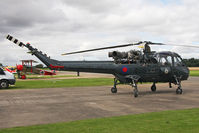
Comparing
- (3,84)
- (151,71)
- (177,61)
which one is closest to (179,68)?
(177,61)

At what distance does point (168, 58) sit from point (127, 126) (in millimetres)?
11270

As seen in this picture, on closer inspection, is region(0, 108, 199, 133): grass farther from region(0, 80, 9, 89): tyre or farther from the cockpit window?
region(0, 80, 9, 89): tyre

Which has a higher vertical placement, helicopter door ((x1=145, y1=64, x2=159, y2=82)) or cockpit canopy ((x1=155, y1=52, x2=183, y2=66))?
cockpit canopy ((x1=155, y1=52, x2=183, y2=66))

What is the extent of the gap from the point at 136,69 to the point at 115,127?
31.9ft

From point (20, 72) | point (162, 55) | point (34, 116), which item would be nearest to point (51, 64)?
point (34, 116)

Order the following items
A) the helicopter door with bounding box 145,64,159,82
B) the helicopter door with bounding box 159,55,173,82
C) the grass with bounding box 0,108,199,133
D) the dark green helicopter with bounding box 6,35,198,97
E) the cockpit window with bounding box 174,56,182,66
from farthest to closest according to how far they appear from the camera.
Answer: the cockpit window with bounding box 174,56,182,66
the helicopter door with bounding box 159,55,173,82
the helicopter door with bounding box 145,64,159,82
the dark green helicopter with bounding box 6,35,198,97
the grass with bounding box 0,108,199,133

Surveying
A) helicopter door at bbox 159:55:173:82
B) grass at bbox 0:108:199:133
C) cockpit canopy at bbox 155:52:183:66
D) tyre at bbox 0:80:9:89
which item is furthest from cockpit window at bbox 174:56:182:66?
tyre at bbox 0:80:9:89

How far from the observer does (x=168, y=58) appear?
17.0m

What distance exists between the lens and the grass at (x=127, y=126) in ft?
21.5

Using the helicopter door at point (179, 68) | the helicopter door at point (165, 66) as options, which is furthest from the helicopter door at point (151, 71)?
the helicopter door at point (179, 68)

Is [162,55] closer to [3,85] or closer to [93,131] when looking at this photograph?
[93,131]

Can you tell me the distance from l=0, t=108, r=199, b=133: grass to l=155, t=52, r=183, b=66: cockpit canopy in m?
8.94

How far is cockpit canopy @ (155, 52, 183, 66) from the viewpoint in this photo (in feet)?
55.0

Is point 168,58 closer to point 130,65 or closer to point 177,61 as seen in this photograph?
point 177,61
